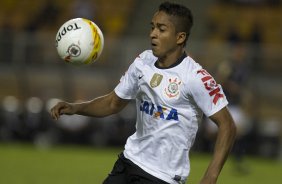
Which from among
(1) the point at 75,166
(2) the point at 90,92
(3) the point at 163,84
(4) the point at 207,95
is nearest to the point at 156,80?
(3) the point at 163,84

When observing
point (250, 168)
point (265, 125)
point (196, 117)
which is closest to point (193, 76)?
point (196, 117)

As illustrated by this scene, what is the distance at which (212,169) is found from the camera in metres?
5.69

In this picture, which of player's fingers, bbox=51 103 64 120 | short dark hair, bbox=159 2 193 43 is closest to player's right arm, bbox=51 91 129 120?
player's fingers, bbox=51 103 64 120

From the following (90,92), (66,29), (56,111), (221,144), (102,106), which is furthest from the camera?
(90,92)

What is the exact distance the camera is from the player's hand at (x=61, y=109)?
6.43m

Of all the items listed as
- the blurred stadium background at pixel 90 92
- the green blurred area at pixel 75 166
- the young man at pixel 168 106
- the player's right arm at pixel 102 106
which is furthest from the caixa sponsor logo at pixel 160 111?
the blurred stadium background at pixel 90 92

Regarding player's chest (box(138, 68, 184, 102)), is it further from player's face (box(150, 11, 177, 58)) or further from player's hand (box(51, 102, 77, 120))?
player's hand (box(51, 102, 77, 120))

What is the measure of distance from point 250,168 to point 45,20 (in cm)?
860

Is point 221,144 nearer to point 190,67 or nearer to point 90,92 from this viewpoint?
point 190,67

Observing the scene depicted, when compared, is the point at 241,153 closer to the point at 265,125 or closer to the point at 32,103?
the point at 265,125

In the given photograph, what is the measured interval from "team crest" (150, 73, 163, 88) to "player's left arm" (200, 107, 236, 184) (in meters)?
0.55

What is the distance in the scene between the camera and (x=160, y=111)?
20.3 ft

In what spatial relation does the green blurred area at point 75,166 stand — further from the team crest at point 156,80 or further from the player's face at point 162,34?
the player's face at point 162,34

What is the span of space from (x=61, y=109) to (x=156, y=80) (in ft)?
2.77
